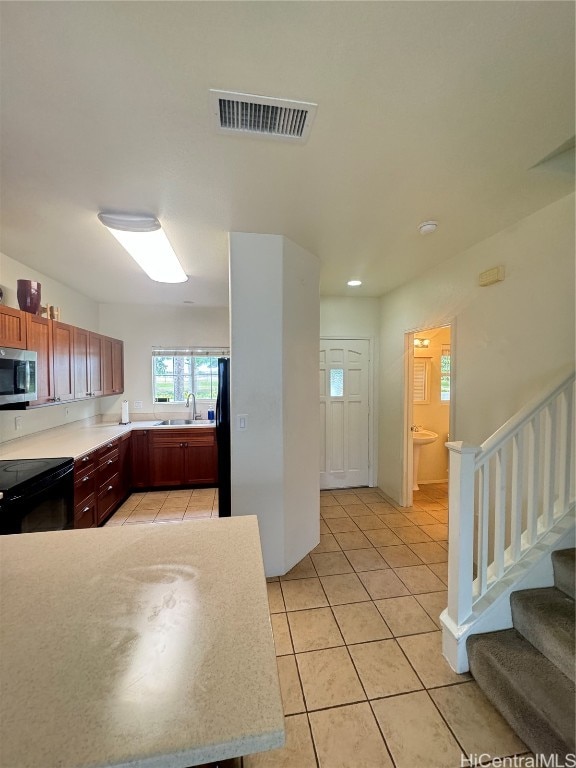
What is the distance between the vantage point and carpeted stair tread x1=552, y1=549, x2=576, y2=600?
1.61 m

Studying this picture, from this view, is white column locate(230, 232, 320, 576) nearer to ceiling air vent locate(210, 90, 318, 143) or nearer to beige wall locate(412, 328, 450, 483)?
ceiling air vent locate(210, 90, 318, 143)

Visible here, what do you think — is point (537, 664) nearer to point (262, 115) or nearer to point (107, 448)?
point (262, 115)

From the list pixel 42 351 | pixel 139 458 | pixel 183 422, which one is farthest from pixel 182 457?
pixel 42 351

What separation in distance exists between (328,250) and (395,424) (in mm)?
2196

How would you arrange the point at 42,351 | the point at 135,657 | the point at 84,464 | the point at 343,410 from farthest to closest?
the point at 343,410, the point at 84,464, the point at 42,351, the point at 135,657

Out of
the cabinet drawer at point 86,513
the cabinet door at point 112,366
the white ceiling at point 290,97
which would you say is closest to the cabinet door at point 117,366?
the cabinet door at point 112,366

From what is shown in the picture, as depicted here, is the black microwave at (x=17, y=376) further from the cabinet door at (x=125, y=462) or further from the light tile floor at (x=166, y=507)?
the light tile floor at (x=166, y=507)

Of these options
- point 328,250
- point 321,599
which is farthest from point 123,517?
point 328,250

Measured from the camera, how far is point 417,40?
3.25ft

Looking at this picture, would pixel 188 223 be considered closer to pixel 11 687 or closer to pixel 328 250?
pixel 328 250

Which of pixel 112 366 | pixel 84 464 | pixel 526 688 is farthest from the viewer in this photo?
pixel 112 366

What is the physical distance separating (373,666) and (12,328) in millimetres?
3200

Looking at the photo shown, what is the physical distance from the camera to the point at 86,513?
2852 mm

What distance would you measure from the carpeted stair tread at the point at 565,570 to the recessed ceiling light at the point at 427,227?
2.11m
